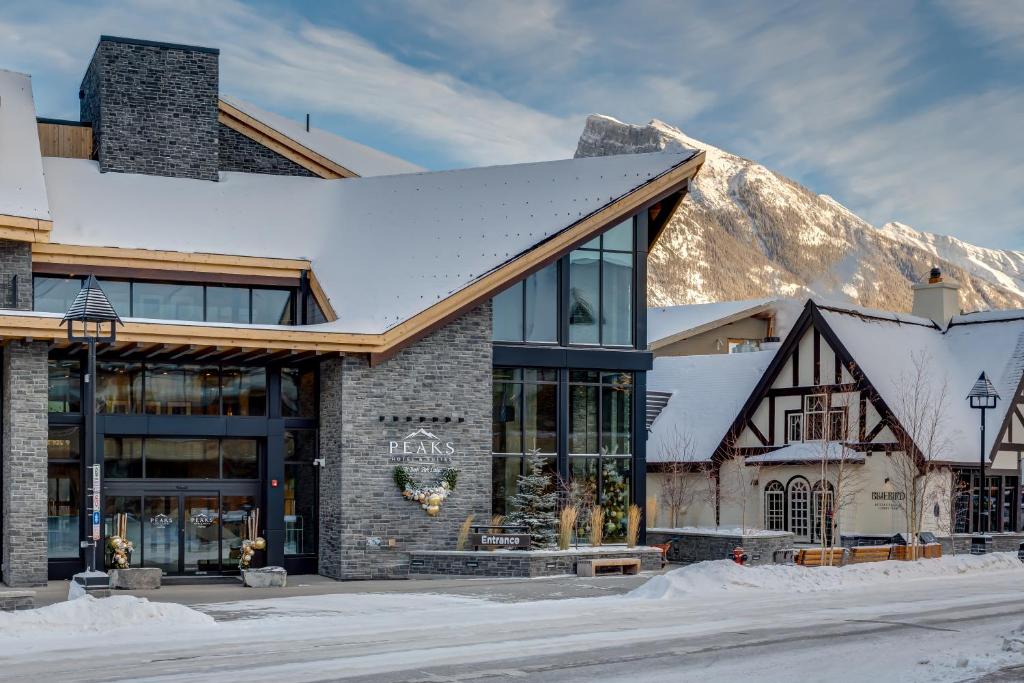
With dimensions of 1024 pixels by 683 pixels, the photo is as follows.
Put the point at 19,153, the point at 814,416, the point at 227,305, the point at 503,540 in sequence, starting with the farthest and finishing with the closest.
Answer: the point at 814,416
the point at 227,305
the point at 19,153
the point at 503,540

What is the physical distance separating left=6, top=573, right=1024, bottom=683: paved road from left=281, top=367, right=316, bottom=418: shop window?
23.8ft

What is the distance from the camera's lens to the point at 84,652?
16.7 m

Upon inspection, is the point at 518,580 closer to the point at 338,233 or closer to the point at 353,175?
the point at 338,233

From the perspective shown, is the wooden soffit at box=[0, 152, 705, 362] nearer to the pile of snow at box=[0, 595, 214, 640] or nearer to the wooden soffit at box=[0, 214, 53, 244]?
the wooden soffit at box=[0, 214, 53, 244]

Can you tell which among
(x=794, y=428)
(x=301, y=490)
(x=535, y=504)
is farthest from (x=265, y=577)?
(x=794, y=428)

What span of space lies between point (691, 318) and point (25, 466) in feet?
131

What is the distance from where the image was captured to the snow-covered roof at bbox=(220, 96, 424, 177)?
37406mm

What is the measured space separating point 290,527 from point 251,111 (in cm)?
1414

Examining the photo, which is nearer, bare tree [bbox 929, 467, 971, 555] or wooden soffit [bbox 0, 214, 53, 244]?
wooden soffit [bbox 0, 214, 53, 244]

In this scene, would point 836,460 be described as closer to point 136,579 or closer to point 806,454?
point 806,454

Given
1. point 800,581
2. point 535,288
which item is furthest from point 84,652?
point 535,288

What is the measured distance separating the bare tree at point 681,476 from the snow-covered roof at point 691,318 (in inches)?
498

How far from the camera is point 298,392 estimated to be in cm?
3059

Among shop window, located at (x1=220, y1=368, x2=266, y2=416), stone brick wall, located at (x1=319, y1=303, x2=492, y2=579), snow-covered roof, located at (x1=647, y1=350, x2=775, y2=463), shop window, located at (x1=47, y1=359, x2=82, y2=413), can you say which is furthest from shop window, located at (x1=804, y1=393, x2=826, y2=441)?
shop window, located at (x1=47, y1=359, x2=82, y2=413)
